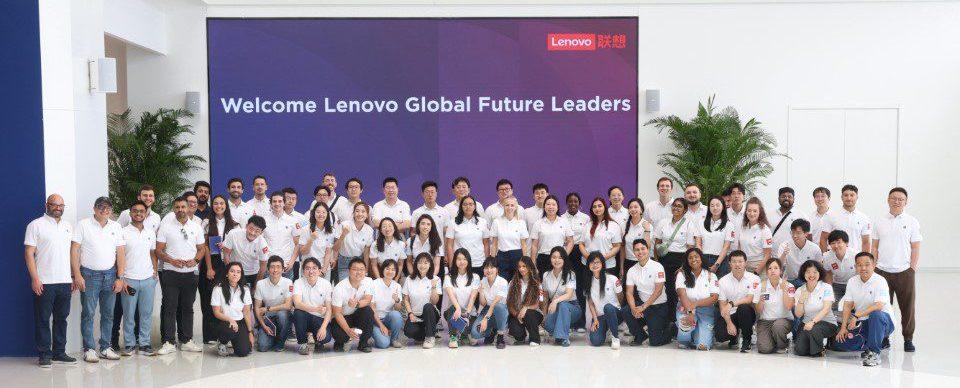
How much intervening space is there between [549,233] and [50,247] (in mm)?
4069

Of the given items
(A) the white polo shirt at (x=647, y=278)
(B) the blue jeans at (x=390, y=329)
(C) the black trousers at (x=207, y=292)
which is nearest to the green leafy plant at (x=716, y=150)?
(A) the white polo shirt at (x=647, y=278)

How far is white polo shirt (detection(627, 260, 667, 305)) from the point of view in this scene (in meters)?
7.32

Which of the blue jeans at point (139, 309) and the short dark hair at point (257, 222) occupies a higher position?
the short dark hair at point (257, 222)

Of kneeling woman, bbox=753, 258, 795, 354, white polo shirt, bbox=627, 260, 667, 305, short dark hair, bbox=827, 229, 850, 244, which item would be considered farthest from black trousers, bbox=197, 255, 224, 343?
short dark hair, bbox=827, 229, 850, 244

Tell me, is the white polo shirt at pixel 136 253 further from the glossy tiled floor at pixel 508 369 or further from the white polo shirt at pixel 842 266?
the white polo shirt at pixel 842 266

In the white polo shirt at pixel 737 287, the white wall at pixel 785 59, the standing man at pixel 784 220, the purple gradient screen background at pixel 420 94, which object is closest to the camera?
the white polo shirt at pixel 737 287

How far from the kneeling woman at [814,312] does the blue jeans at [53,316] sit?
18.5 ft

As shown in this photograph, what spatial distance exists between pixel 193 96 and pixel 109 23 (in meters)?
1.62

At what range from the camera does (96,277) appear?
666 cm

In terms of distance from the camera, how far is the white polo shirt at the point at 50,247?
6.49 metres

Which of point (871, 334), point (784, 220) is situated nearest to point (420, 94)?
point (784, 220)

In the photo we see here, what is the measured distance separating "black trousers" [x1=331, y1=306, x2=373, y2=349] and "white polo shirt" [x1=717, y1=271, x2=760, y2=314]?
9.34ft

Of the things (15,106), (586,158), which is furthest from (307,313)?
(586,158)

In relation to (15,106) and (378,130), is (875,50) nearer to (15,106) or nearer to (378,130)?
(378,130)
